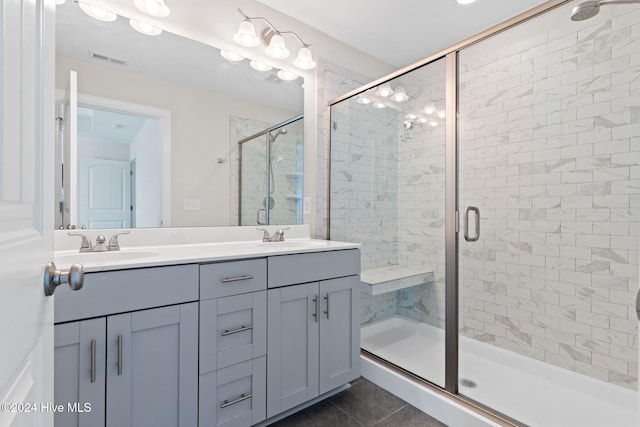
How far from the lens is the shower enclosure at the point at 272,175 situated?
206cm

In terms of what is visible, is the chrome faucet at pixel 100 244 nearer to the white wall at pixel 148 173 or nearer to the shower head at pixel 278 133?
the white wall at pixel 148 173

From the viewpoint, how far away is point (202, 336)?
1284mm

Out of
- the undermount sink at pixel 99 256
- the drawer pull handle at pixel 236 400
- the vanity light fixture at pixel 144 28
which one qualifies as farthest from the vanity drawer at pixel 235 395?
the vanity light fixture at pixel 144 28

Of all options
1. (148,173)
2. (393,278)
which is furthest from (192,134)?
(393,278)

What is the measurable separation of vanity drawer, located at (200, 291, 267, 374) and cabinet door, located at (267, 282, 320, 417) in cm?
6

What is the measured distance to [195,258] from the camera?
4.21ft

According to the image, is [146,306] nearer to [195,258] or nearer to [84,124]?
[195,258]

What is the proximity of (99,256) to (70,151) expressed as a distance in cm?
55

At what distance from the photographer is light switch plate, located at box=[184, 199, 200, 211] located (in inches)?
71.9

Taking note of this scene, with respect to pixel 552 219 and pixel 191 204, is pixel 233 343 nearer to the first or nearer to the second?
pixel 191 204

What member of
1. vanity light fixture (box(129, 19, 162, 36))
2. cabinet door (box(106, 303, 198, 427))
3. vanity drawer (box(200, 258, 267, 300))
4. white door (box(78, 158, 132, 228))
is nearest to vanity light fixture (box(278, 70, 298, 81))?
vanity light fixture (box(129, 19, 162, 36))

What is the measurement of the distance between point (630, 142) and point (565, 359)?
135 cm

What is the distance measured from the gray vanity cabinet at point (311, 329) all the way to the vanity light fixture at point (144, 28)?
144 centimetres

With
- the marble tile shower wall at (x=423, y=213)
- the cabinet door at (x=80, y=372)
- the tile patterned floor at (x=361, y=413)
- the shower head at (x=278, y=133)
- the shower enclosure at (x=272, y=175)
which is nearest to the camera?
the cabinet door at (x=80, y=372)
